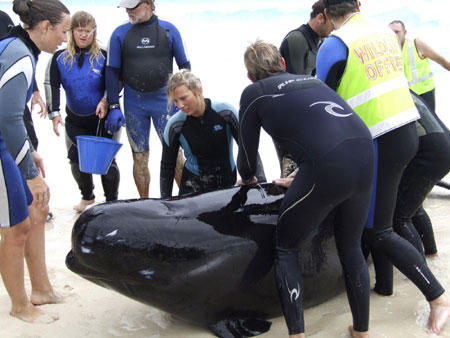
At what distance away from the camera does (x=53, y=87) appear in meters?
5.52

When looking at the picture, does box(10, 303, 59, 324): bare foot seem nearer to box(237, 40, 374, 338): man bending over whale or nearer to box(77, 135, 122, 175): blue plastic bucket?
box(237, 40, 374, 338): man bending over whale

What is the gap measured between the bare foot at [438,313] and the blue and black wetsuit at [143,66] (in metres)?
3.34

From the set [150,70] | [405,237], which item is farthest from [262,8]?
[405,237]

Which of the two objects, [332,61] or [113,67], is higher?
[332,61]

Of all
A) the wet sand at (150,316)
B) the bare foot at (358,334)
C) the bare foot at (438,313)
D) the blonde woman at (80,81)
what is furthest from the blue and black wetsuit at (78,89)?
the bare foot at (438,313)

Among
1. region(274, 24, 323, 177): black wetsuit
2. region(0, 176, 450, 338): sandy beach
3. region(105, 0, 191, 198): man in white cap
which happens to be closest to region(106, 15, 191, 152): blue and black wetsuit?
region(105, 0, 191, 198): man in white cap

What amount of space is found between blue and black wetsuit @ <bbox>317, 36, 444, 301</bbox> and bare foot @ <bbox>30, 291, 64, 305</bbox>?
2143 millimetres

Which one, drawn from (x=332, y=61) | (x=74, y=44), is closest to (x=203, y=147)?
(x=332, y=61)

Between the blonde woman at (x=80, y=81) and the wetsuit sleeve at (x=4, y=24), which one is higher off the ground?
the wetsuit sleeve at (x=4, y=24)

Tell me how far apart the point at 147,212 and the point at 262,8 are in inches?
1027

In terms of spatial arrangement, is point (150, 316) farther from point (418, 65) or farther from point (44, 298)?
point (418, 65)

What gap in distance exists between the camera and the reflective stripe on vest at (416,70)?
514 cm

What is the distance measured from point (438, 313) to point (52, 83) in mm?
4239

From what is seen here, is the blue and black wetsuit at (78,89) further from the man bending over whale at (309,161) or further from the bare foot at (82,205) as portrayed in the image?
the man bending over whale at (309,161)
